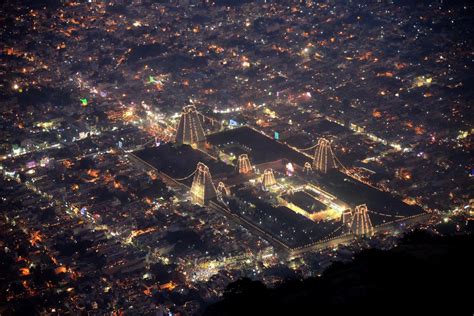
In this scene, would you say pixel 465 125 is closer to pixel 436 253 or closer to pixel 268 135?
pixel 268 135

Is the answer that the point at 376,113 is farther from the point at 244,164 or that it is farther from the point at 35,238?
the point at 35,238

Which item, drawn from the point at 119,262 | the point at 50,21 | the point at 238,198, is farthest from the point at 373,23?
the point at 119,262

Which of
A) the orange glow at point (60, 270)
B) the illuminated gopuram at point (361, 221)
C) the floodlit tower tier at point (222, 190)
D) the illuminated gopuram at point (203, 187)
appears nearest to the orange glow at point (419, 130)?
the illuminated gopuram at point (361, 221)

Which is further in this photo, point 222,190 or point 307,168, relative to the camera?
point 307,168

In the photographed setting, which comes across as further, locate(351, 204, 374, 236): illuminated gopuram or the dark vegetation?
locate(351, 204, 374, 236): illuminated gopuram

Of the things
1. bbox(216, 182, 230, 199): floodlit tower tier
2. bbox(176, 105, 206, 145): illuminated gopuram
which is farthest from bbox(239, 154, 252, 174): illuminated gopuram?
bbox(176, 105, 206, 145): illuminated gopuram

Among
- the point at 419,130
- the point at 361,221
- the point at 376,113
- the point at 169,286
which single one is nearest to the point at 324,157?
the point at 361,221

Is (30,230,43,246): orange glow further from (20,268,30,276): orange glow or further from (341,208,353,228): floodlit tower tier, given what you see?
(341,208,353,228): floodlit tower tier
